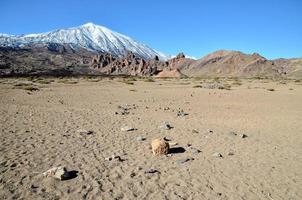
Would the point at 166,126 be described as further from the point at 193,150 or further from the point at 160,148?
the point at 160,148

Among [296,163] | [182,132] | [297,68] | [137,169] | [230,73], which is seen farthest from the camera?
[297,68]

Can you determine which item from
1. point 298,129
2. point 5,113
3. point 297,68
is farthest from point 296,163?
point 297,68

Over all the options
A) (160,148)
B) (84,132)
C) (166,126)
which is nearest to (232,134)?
(166,126)

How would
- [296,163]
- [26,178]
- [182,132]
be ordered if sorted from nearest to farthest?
1. [26,178]
2. [296,163]
3. [182,132]

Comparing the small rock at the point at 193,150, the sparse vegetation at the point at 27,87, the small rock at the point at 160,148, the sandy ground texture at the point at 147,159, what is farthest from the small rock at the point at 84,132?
the sparse vegetation at the point at 27,87

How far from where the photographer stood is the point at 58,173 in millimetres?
6848

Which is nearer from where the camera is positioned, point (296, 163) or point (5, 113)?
point (296, 163)

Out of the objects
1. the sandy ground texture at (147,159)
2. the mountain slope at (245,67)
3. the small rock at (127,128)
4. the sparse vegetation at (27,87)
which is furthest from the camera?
the mountain slope at (245,67)

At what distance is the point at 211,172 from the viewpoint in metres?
7.73

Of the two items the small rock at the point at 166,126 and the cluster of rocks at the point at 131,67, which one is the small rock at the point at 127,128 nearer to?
the small rock at the point at 166,126

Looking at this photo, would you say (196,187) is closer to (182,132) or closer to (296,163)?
(296,163)

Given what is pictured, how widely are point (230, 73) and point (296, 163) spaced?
182 metres

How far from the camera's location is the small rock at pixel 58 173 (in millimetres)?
6802

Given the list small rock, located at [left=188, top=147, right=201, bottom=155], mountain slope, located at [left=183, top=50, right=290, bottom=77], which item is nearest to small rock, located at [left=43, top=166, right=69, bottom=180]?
small rock, located at [left=188, top=147, right=201, bottom=155]
